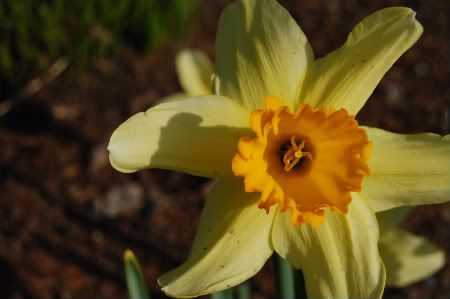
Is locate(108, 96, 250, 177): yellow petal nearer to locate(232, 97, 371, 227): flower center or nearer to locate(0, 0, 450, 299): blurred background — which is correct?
locate(232, 97, 371, 227): flower center

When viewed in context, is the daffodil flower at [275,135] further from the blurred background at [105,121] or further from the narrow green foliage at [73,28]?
the narrow green foliage at [73,28]

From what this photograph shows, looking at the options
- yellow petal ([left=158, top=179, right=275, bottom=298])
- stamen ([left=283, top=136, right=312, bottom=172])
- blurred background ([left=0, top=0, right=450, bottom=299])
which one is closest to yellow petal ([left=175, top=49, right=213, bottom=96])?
stamen ([left=283, top=136, right=312, bottom=172])

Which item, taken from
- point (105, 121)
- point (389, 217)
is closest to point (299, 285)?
point (389, 217)

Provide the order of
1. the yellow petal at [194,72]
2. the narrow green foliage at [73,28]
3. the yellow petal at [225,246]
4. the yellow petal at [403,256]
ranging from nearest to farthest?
the yellow petal at [225,246] → the yellow petal at [403,256] → the yellow petal at [194,72] → the narrow green foliage at [73,28]

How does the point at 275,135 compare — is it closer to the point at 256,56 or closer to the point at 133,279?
the point at 256,56

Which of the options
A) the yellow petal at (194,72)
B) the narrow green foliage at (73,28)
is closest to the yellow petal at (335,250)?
the yellow petal at (194,72)

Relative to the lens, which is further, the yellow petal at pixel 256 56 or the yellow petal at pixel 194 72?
the yellow petal at pixel 194 72

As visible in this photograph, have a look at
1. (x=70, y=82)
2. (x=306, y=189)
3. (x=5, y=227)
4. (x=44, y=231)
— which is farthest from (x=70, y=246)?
(x=306, y=189)
